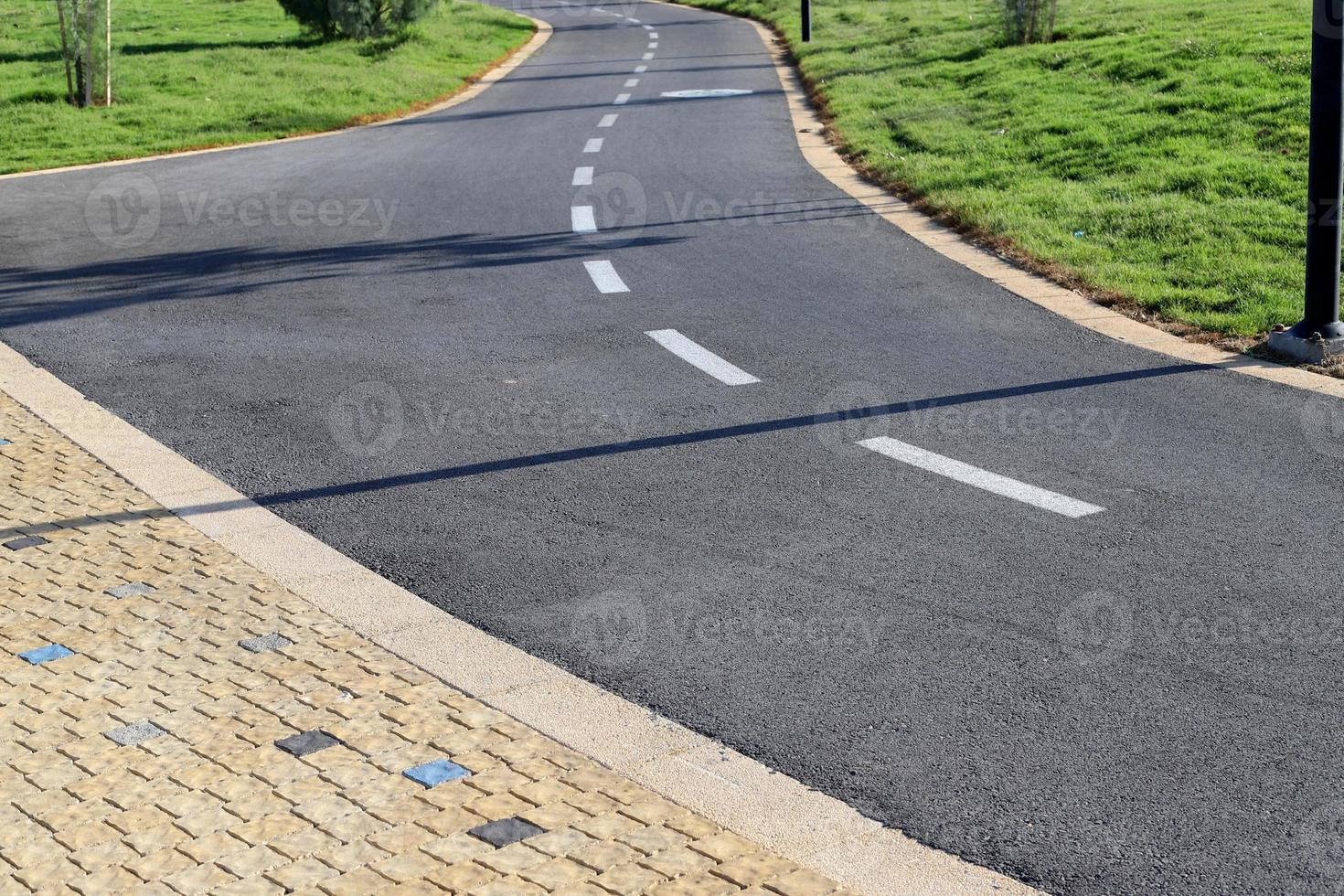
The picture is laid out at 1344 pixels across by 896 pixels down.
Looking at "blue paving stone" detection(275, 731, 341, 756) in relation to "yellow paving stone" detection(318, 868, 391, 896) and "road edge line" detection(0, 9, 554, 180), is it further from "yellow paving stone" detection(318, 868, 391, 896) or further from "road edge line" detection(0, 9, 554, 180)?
"road edge line" detection(0, 9, 554, 180)

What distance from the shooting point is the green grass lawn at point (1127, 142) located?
10.1m

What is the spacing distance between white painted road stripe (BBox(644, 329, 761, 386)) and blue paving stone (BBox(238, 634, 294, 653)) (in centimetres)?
358

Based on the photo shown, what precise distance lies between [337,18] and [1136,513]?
28203 millimetres

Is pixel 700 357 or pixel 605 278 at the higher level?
pixel 605 278

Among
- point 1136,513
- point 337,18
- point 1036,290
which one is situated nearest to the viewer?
point 1136,513

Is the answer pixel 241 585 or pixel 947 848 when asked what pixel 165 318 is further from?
pixel 947 848

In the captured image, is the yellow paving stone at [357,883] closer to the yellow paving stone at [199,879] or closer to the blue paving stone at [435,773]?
the yellow paving stone at [199,879]

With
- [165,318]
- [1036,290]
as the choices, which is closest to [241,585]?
[165,318]

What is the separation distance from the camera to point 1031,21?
883 inches

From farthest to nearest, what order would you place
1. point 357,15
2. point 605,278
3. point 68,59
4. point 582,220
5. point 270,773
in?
point 357,15 → point 68,59 → point 582,220 → point 605,278 → point 270,773

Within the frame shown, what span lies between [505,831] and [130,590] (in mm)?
2286

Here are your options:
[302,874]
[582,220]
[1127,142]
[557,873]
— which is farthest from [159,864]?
[1127,142]

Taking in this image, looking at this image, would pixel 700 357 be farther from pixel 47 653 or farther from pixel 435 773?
pixel 435 773

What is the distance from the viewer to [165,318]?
9.87 meters
